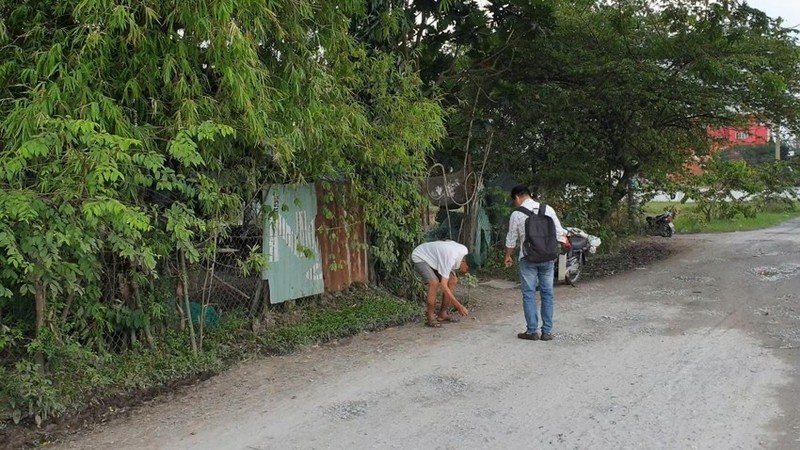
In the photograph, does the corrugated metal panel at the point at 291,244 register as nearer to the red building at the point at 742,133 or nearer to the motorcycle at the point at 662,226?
the red building at the point at 742,133

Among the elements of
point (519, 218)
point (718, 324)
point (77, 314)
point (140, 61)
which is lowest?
point (718, 324)

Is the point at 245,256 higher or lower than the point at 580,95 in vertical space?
lower

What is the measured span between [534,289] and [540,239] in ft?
1.84

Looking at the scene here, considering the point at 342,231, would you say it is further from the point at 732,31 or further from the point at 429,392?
the point at 732,31

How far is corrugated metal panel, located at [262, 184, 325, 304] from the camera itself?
7141 mm

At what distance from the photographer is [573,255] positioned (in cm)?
1105

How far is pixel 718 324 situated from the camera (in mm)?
7703

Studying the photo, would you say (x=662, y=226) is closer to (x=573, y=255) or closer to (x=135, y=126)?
(x=573, y=255)

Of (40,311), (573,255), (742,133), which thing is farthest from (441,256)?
(742,133)

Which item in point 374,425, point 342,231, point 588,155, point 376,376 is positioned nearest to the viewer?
point 374,425

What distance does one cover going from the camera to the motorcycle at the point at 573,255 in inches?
422

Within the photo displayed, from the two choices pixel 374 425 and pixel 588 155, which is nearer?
pixel 374 425

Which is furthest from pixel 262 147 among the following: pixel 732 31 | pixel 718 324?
pixel 732 31

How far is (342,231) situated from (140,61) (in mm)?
3782
